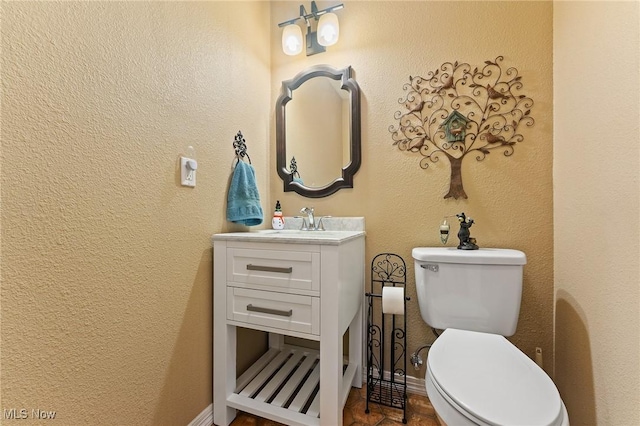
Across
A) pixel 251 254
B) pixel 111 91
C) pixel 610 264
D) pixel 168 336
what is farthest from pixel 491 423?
pixel 111 91

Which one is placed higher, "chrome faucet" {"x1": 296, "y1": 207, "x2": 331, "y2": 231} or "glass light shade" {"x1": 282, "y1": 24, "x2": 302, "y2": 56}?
"glass light shade" {"x1": 282, "y1": 24, "x2": 302, "y2": 56}

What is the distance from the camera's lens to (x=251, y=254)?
1.05m

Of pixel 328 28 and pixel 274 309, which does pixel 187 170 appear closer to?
pixel 274 309

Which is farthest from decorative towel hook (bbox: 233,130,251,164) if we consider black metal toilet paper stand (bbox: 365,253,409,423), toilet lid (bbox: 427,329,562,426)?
toilet lid (bbox: 427,329,562,426)

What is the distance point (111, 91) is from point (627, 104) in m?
1.45

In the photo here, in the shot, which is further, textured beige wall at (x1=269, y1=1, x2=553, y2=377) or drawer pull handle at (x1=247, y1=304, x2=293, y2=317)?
textured beige wall at (x1=269, y1=1, x2=553, y2=377)

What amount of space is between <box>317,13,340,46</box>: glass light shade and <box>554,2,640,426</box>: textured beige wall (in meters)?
1.00

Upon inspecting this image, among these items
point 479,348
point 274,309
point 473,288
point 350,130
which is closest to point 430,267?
point 473,288

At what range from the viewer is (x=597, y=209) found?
824mm

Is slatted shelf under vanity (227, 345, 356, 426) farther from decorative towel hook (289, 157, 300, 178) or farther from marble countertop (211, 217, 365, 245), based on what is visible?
decorative towel hook (289, 157, 300, 178)

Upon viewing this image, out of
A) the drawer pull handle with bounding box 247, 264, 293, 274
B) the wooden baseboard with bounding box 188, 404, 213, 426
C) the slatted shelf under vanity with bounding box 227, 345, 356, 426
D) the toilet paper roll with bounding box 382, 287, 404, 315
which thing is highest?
the drawer pull handle with bounding box 247, 264, 293, 274

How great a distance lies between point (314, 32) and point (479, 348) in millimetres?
1765

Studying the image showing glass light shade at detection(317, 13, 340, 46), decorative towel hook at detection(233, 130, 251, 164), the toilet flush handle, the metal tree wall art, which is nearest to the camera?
the toilet flush handle

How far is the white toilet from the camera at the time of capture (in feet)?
2.05
